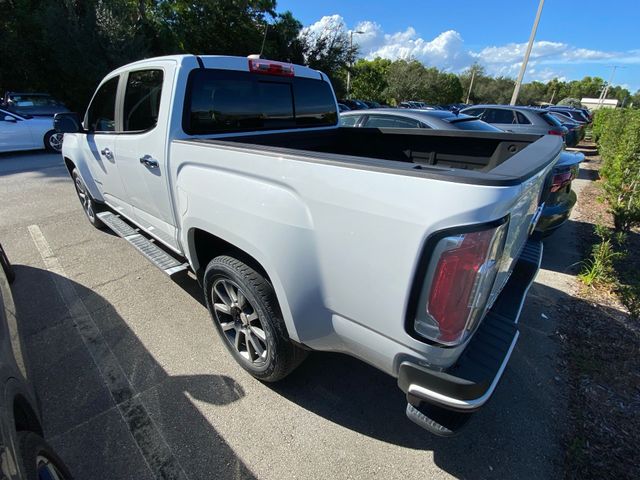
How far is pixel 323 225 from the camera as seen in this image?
146 cm

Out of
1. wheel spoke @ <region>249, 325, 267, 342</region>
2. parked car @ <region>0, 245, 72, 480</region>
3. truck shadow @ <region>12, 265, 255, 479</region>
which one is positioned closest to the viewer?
parked car @ <region>0, 245, 72, 480</region>

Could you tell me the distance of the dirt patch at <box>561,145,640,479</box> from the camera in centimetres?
191

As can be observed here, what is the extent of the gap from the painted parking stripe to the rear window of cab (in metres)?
1.81

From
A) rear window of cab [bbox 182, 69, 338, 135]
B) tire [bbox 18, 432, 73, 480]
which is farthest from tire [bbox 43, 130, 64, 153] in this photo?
tire [bbox 18, 432, 73, 480]

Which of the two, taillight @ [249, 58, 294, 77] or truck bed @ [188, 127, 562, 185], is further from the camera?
taillight @ [249, 58, 294, 77]

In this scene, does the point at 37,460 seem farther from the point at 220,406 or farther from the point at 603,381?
the point at 603,381

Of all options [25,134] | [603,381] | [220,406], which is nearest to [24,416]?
[220,406]

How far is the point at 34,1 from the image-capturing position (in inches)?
685

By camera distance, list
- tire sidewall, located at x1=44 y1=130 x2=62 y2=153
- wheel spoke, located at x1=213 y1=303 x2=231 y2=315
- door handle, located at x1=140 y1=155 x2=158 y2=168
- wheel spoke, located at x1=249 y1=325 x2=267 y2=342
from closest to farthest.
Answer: wheel spoke, located at x1=249 y1=325 x2=267 y2=342, wheel spoke, located at x1=213 y1=303 x2=231 y2=315, door handle, located at x1=140 y1=155 x2=158 y2=168, tire sidewall, located at x1=44 y1=130 x2=62 y2=153

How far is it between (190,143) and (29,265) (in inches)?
123

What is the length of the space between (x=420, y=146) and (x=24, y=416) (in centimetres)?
328

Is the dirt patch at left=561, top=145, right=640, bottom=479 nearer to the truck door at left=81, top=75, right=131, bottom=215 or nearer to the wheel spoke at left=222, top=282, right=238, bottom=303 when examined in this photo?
the wheel spoke at left=222, top=282, right=238, bottom=303

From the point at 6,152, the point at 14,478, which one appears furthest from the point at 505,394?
the point at 6,152

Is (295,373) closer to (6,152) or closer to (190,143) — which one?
(190,143)
